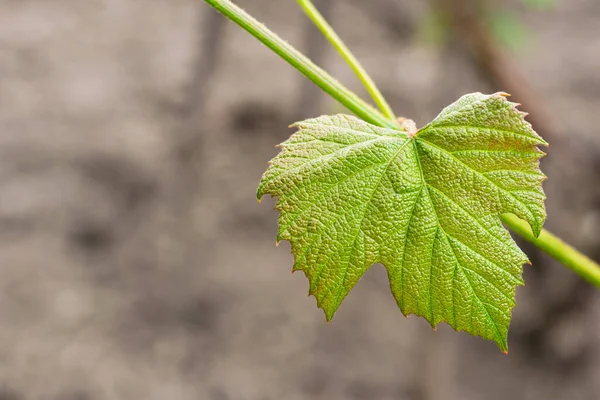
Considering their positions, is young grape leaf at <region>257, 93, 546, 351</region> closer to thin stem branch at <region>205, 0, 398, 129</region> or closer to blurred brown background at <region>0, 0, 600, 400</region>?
thin stem branch at <region>205, 0, 398, 129</region>

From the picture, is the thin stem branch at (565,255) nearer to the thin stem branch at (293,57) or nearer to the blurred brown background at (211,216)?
the thin stem branch at (293,57)

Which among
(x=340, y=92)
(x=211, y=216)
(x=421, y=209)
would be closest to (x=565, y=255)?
(x=421, y=209)

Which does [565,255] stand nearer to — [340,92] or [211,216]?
[340,92]

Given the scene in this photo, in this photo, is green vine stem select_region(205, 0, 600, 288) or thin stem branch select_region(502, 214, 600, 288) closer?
green vine stem select_region(205, 0, 600, 288)

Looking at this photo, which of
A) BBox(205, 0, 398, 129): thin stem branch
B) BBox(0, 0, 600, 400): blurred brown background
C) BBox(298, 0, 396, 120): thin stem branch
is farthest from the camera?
BBox(0, 0, 600, 400): blurred brown background

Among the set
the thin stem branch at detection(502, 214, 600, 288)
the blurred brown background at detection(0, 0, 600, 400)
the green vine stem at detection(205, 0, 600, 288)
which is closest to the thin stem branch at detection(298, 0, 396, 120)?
the green vine stem at detection(205, 0, 600, 288)

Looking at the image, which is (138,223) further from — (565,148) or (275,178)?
(275,178)

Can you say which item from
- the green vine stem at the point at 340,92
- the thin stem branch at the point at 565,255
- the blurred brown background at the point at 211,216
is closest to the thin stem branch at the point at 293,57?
the green vine stem at the point at 340,92
